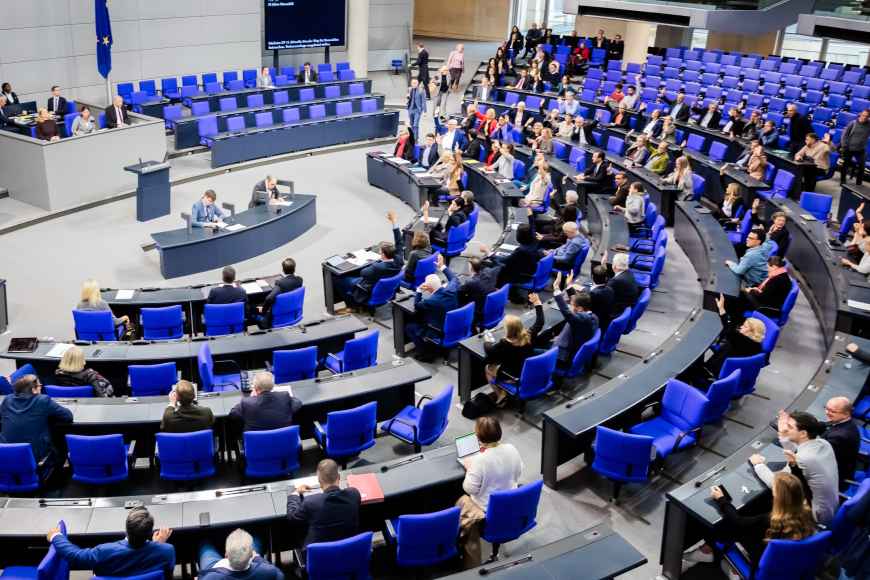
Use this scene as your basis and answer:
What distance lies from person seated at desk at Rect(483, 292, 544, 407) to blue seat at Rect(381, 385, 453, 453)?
3.13 feet

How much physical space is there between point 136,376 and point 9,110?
11.1 meters

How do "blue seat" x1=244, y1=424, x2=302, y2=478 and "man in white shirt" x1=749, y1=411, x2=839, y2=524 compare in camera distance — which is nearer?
"man in white shirt" x1=749, y1=411, x2=839, y2=524

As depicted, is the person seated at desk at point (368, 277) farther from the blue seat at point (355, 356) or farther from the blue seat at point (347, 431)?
the blue seat at point (347, 431)

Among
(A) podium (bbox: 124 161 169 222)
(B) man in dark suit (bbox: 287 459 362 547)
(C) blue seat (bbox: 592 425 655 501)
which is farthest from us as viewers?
(A) podium (bbox: 124 161 169 222)

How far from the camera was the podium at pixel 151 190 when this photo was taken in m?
14.1

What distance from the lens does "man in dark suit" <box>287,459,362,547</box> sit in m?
5.38

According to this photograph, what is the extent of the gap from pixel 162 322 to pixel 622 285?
5.33 metres

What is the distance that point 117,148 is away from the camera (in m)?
15.4

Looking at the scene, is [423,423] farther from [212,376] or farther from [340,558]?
[212,376]

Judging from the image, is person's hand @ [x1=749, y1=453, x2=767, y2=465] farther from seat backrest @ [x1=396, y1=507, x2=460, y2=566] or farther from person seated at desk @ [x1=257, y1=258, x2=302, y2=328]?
person seated at desk @ [x1=257, y1=258, x2=302, y2=328]

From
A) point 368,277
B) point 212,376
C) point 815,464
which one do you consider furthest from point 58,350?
point 815,464

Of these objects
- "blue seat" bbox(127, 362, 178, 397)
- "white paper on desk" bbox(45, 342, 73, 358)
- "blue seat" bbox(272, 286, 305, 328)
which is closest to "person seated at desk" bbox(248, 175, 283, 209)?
"blue seat" bbox(272, 286, 305, 328)

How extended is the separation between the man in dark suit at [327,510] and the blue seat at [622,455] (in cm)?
228

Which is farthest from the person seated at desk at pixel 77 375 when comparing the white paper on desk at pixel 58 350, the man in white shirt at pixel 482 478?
the man in white shirt at pixel 482 478
